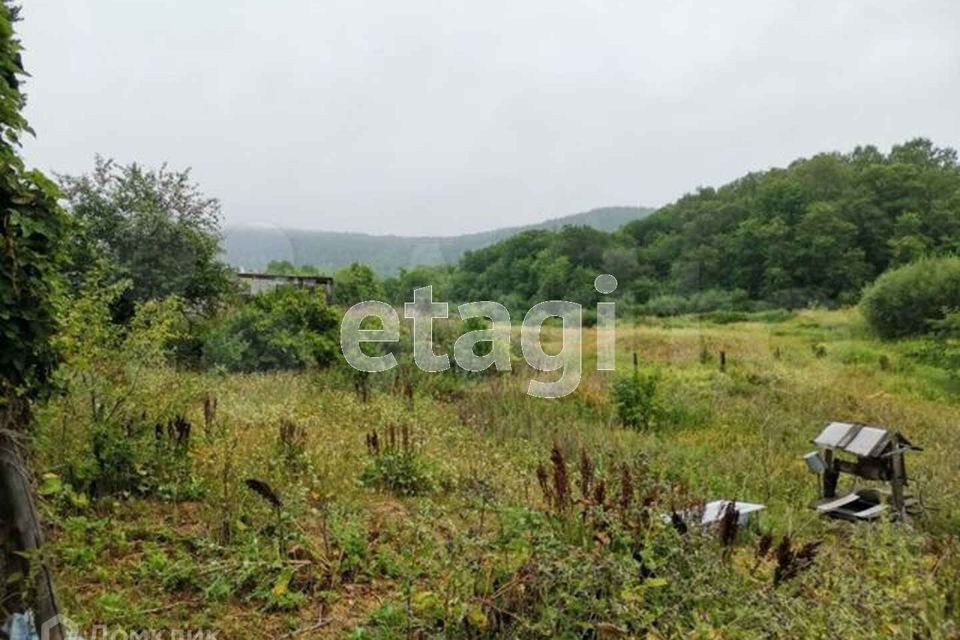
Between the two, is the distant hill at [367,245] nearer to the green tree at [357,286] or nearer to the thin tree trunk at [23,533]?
the green tree at [357,286]

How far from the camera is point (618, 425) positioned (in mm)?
8016

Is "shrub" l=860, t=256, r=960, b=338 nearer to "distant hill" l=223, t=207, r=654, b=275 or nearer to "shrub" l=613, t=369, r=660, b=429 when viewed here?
"shrub" l=613, t=369, r=660, b=429

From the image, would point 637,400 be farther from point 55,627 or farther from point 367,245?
point 367,245

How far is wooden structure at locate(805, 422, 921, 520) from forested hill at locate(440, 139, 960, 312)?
27241 millimetres

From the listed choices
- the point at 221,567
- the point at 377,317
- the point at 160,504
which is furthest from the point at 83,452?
the point at 377,317

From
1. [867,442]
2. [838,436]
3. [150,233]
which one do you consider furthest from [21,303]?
[150,233]

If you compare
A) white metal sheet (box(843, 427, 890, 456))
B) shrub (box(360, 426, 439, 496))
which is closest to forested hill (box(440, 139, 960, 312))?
white metal sheet (box(843, 427, 890, 456))

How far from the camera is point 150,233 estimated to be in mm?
10484

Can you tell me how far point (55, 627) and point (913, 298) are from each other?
87.6 feet

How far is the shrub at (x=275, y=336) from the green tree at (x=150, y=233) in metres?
1.31

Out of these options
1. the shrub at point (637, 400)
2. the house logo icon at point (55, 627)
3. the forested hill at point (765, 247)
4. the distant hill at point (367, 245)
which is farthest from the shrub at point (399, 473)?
the forested hill at point (765, 247)

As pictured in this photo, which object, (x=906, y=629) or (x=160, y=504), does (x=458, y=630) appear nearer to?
(x=906, y=629)

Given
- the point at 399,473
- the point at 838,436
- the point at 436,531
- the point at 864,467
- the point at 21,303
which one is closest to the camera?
the point at 21,303

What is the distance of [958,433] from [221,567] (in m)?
9.14
